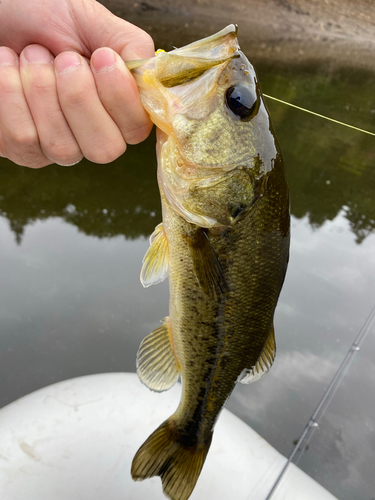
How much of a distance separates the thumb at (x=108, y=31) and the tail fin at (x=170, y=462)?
1.31 m

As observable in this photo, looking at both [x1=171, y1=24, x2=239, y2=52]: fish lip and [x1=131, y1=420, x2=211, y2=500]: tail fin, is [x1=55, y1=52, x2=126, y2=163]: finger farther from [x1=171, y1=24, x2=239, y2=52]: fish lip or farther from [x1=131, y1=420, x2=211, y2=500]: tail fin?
[x1=131, y1=420, x2=211, y2=500]: tail fin

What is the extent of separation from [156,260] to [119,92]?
515mm

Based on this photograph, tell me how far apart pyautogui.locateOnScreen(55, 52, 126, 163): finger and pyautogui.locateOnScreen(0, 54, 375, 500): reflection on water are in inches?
85.4

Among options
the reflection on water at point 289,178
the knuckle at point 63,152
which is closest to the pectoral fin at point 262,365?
the knuckle at point 63,152

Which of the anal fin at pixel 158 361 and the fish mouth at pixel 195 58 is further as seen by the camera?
the anal fin at pixel 158 361

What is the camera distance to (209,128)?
3.30ft

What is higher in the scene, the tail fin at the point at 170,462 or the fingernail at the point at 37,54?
the fingernail at the point at 37,54

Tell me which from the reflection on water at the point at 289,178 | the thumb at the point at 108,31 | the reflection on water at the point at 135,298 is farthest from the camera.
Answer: the reflection on water at the point at 289,178

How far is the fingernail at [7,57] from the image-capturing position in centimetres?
95

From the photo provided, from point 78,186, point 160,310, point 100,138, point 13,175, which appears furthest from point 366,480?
point 13,175

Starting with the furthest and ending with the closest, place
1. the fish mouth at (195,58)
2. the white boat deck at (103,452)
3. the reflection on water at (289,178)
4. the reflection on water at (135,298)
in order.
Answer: the reflection on water at (289,178), the reflection on water at (135,298), the white boat deck at (103,452), the fish mouth at (195,58)

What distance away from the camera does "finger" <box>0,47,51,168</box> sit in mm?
960

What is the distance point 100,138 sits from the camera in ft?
3.51

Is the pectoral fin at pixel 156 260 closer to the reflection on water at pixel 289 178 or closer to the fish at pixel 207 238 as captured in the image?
the fish at pixel 207 238
